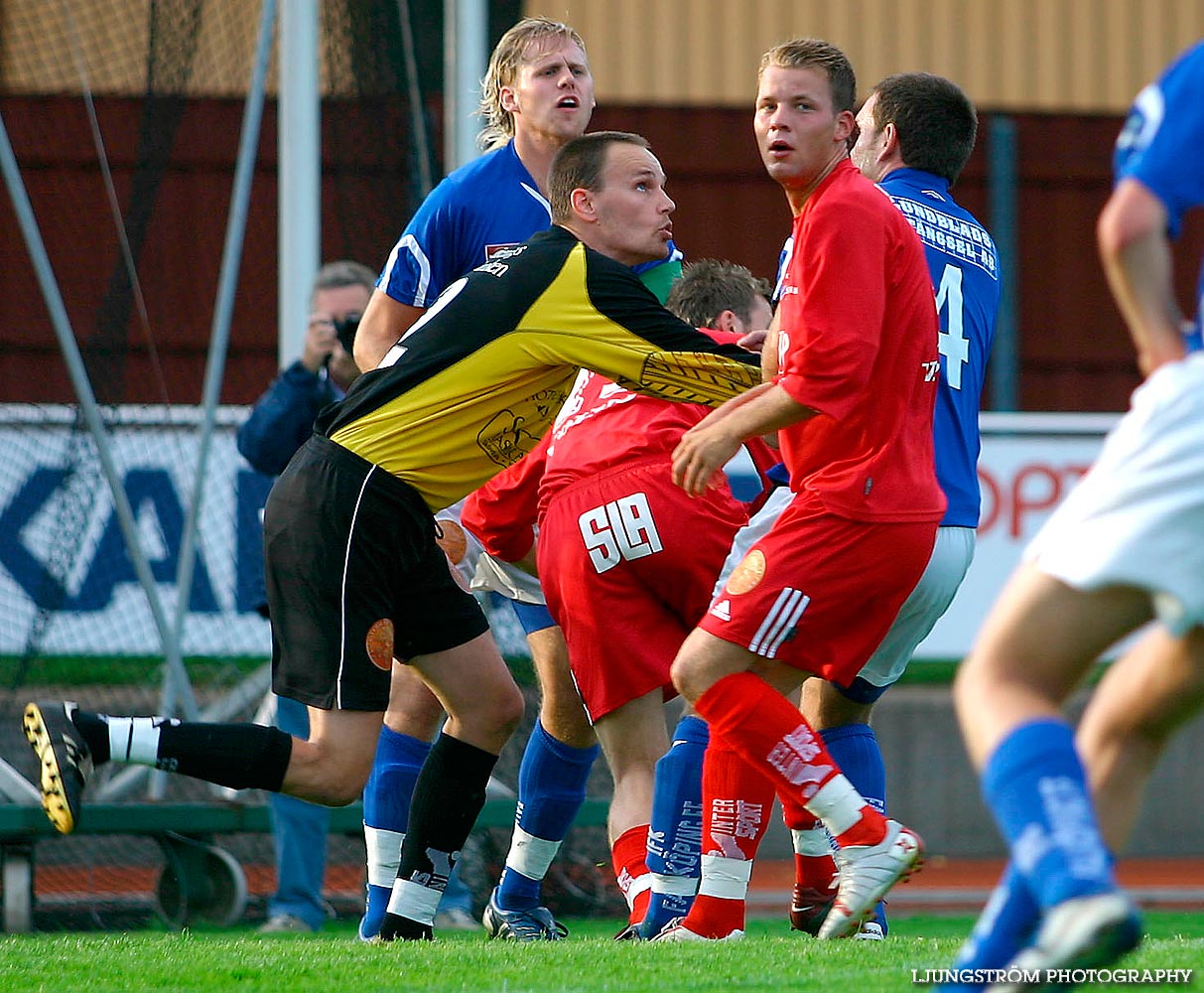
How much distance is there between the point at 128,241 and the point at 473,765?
471cm

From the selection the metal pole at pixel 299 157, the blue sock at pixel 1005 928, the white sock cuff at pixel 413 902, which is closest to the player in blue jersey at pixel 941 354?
the white sock cuff at pixel 413 902

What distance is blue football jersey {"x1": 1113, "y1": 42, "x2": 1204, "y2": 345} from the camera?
2422 millimetres

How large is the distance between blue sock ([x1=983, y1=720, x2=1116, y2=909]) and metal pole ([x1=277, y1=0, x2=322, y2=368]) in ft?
18.4

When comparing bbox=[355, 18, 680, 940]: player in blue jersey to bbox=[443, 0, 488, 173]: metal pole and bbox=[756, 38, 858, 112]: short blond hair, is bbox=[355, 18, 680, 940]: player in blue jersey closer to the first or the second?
bbox=[756, 38, 858, 112]: short blond hair

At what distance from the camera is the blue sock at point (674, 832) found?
4488 millimetres

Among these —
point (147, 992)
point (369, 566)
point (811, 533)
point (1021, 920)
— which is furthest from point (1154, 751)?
point (369, 566)

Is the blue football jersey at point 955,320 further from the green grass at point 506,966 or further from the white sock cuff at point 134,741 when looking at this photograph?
the white sock cuff at point 134,741

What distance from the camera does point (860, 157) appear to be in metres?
4.79

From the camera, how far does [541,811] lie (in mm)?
4938

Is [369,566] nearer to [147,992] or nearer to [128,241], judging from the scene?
[147,992]

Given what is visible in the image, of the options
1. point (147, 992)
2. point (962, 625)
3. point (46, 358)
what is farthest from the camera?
point (46, 358)

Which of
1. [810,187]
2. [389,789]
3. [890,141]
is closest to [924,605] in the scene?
[810,187]

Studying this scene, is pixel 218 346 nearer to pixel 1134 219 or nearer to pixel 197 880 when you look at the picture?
pixel 197 880

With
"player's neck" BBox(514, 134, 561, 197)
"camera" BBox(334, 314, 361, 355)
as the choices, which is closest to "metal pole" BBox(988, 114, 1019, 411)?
"camera" BBox(334, 314, 361, 355)
